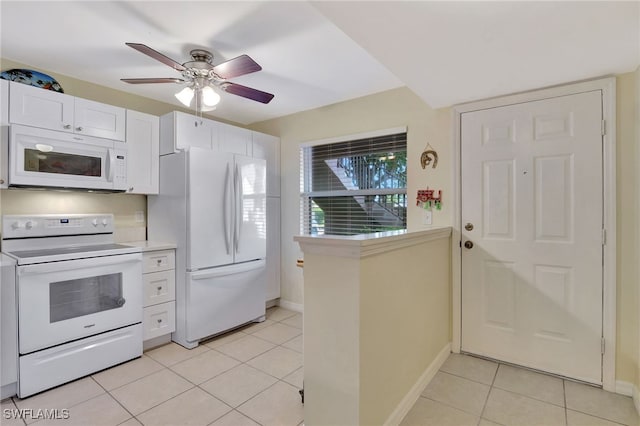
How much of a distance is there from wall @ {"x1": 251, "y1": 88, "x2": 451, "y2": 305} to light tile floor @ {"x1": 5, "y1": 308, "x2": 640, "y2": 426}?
1.27 m

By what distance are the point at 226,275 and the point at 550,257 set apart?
2749 millimetres

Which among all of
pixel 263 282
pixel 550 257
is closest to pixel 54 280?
pixel 263 282

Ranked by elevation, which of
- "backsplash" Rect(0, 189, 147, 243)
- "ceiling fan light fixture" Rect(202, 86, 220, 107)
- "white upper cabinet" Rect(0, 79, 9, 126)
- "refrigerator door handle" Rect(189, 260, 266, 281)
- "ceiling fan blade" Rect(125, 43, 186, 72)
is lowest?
"refrigerator door handle" Rect(189, 260, 266, 281)

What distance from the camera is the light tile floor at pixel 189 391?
1856mm

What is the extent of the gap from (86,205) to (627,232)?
14.1 feet

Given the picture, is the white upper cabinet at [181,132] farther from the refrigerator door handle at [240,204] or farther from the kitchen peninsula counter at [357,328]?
the kitchen peninsula counter at [357,328]

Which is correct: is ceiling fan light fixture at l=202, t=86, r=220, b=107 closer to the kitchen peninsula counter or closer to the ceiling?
the ceiling

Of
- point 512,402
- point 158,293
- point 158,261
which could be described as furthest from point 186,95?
point 512,402

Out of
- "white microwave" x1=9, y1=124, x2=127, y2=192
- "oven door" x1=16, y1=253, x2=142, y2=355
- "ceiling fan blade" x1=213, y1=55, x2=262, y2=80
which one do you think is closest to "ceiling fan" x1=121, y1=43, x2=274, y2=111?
"ceiling fan blade" x1=213, y1=55, x2=262, y2=80

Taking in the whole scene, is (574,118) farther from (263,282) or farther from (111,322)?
(111,322)

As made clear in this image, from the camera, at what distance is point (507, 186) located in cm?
246

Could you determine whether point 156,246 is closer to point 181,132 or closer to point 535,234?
point 181,132

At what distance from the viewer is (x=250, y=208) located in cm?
334

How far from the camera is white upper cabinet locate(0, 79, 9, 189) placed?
2189 mm
